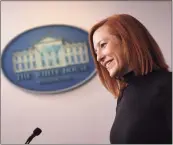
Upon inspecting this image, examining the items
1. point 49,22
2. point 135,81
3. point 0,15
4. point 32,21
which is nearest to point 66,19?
point 49,22

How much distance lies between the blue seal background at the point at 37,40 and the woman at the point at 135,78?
0.61 m

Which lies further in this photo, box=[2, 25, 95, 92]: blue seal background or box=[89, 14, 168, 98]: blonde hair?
→ box=[2, 25, 95, 92]: blue seal background

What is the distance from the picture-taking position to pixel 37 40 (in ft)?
5.31

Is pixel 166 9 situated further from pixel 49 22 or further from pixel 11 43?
pixel 11 43

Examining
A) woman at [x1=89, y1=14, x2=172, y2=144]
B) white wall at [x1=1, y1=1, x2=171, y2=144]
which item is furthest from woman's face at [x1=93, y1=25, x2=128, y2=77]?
white wall at [x1=1, y1=1, x2=171, y2=144]

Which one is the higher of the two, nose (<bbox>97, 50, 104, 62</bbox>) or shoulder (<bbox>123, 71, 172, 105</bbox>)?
nose (<bbox>97, 50, 104, 62</bbox>)

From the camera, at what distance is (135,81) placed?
86 centimetres

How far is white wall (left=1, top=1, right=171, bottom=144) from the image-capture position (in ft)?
4.96

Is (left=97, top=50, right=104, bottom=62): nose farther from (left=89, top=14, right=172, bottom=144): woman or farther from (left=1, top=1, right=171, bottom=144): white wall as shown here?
(left=1, top=1, right=171, bottom=144): white wall

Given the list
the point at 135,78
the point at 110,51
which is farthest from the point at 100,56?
the point at 135,78

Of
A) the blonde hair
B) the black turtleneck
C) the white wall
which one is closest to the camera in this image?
the black turtleneck

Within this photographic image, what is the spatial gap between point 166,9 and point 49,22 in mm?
764

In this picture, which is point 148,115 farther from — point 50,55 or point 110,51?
point 50,55

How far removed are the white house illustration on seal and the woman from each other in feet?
2.07
